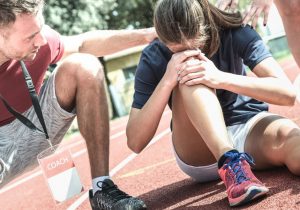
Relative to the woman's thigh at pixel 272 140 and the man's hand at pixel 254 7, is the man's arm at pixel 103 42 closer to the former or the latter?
the man's hand at pixel 254 7

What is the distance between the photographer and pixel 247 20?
3008 mm

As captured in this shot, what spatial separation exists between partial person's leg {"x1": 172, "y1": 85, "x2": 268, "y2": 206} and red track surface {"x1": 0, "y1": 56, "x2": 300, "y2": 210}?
4.1 inches

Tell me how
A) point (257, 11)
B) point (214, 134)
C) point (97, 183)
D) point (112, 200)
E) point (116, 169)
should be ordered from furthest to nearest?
point (116, 169) → point (257, 11) → point (97, 183) → point (112, 200) → point (214, 134)

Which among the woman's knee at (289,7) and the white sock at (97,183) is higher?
the woman's knee at (289,7)

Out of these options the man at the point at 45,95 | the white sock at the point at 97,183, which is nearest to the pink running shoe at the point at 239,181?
the man at the point at 45,95

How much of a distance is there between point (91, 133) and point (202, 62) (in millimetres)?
837

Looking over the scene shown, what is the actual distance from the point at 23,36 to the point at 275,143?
1.51 meters

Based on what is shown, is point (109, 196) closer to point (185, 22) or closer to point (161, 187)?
point (161, 187)

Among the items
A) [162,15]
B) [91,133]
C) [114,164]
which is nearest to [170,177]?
[91,133]

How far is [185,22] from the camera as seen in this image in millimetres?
2729

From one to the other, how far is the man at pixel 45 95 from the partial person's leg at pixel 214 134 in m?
0.51

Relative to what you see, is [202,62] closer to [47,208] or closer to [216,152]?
[216,152]

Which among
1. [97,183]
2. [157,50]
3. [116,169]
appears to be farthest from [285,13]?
[116,169]

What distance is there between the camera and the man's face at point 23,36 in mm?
2928
